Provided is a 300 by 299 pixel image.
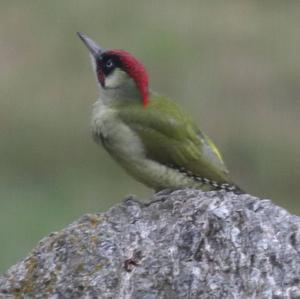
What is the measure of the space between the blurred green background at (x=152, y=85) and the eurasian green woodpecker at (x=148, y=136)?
271cm

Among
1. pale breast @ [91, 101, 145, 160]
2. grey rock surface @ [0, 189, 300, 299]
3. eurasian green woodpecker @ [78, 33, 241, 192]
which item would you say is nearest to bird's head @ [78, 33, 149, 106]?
eurasian green woodpecker @ [78, 33, 241, 192]

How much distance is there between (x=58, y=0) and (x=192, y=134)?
10.2m

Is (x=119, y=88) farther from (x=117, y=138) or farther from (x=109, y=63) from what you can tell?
(x=117, y=138)

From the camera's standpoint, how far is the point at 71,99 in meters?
14.2

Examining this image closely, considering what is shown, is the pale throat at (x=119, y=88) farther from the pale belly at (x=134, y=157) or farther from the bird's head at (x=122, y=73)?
the pale belly at (x=134, y=157)

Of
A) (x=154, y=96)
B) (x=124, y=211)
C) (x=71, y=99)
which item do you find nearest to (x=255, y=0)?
(x=71, y=99)

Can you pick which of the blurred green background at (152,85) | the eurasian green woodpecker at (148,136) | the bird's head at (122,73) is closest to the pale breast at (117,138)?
the eurasian green woodpecker at (148,136)

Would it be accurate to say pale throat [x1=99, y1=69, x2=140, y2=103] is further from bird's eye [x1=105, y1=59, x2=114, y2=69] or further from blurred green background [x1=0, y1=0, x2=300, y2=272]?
blurred green background [x1=0, y1=0, x2=300, y2=272]

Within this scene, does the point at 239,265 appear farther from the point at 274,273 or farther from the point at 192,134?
the point at 192,134

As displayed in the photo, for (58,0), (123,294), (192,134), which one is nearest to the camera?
(123,294)

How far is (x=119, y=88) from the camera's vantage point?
755 centimetres

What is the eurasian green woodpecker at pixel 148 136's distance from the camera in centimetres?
724

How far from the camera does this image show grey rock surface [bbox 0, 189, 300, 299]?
→ 4.80 meters

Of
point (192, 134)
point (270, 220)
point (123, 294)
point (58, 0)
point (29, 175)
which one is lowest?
point (123, 294)
